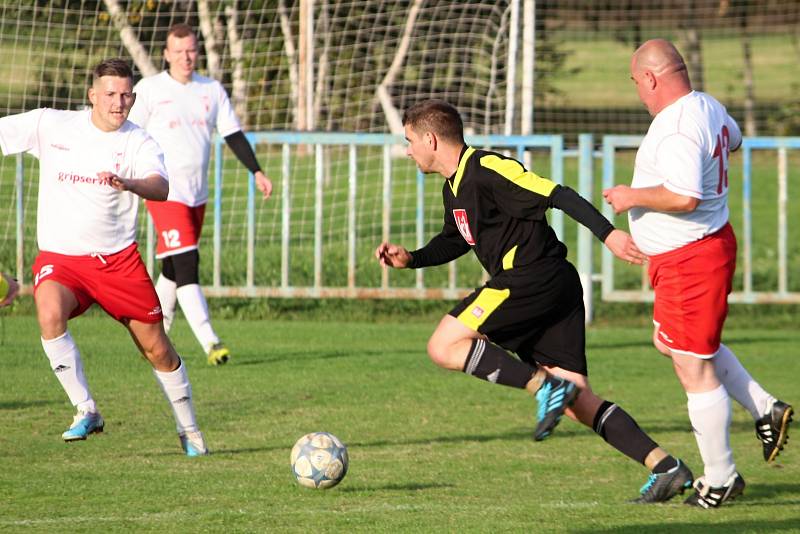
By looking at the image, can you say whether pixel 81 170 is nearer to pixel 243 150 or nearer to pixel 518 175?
pixel 518 175

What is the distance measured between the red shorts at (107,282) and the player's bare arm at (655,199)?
2570 mm

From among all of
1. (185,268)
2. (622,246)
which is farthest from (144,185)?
(185,268)

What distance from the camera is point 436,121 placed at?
21.2ft

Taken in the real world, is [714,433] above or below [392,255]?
below

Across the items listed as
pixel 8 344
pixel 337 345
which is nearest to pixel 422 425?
pixel 337 345

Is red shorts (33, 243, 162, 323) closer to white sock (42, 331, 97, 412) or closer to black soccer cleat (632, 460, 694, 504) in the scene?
white sock (42, 331, 97, 412)

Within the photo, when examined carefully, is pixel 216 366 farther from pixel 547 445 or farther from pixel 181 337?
pixel 547 445

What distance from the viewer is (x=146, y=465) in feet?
24.0

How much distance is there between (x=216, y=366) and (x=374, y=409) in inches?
75.1

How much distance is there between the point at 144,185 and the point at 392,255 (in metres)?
1.32

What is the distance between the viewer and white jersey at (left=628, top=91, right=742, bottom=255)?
19.9ft

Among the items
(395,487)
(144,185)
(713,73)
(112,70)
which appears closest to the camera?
(395,487)

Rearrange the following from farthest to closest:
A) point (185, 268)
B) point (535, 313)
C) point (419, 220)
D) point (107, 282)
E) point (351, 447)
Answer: point (419, 220) → point (185, 268) → point (351, 447) → point (107, 282) → point (535, 313)

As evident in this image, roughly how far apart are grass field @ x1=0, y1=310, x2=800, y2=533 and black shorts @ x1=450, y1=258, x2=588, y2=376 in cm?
70
